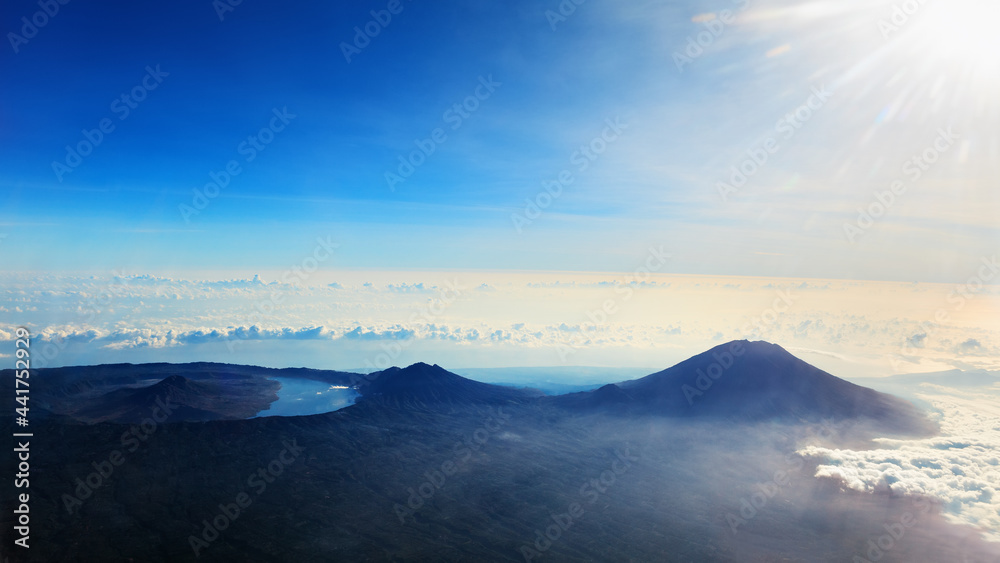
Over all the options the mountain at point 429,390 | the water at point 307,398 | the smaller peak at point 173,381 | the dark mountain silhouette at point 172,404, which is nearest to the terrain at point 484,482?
the dark mountain silhouette at point 172,404

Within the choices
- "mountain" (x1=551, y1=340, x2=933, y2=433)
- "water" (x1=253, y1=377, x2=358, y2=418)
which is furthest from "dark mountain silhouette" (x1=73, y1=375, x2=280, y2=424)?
"mountain" (x1=551, y1=340, x2=933, y2=433)

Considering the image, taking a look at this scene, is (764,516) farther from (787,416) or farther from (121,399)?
(121,399)

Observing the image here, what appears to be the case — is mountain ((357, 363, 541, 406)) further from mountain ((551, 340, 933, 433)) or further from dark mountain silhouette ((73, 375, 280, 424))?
dark mountain silhouette ((73, 375, 280, 424))

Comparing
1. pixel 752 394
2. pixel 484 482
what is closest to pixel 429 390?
pixel 484 482

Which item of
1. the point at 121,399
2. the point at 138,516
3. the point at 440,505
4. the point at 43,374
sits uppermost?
the point at 43,374

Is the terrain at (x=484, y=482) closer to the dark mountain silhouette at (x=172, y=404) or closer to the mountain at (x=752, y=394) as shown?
the mountain at (x=752, y=394)

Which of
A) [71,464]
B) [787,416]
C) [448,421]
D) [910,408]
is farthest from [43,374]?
[910,408]
